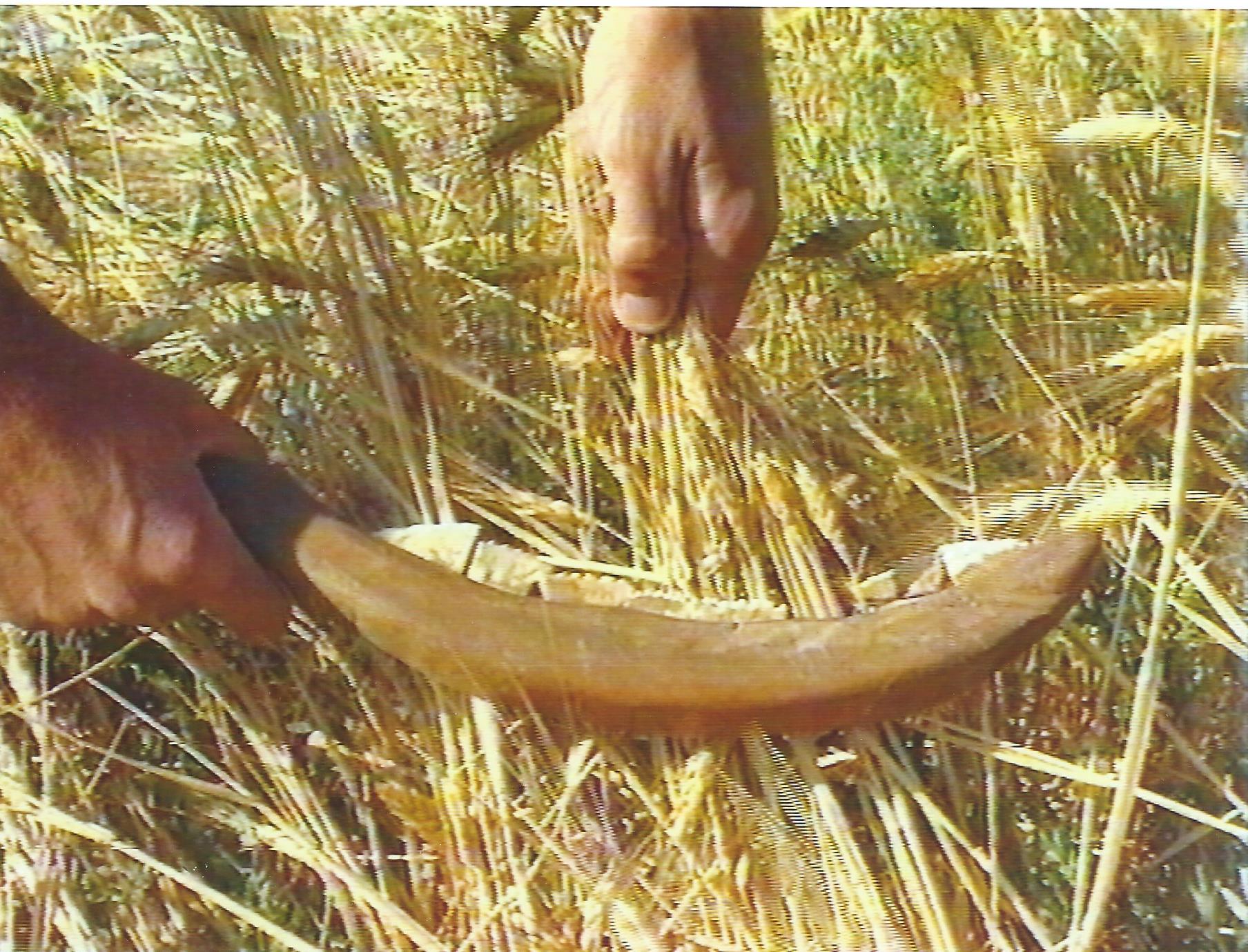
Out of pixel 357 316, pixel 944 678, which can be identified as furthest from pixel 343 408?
pixel 944 678

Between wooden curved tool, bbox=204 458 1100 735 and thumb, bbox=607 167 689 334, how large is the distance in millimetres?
147

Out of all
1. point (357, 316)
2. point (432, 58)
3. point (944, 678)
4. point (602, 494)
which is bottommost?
point (944, 678)

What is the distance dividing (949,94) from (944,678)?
0.29m

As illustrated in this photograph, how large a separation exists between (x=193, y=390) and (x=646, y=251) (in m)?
0.23

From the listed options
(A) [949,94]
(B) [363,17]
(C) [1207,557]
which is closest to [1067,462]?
(C) [1207,557]

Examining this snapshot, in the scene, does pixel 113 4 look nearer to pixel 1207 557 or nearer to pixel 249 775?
pixel 249 775

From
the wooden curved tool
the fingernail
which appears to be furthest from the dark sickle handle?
the fingernail

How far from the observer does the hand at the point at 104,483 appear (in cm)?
70

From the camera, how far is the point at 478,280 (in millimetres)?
730

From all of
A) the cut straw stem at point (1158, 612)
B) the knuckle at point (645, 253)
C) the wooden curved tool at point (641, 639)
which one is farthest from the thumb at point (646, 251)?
the cut straw stem at point (1158, 612)

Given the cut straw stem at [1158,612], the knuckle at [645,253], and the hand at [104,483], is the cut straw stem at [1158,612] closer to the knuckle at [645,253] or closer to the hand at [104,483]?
the knuckle at [645,253]

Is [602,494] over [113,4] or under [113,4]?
under

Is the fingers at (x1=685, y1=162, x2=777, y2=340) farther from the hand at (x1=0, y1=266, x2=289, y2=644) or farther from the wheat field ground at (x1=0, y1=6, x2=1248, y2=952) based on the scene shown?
the hand at (x1=0, y1=266, x2=289, y2=644)

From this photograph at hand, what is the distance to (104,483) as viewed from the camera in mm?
705
